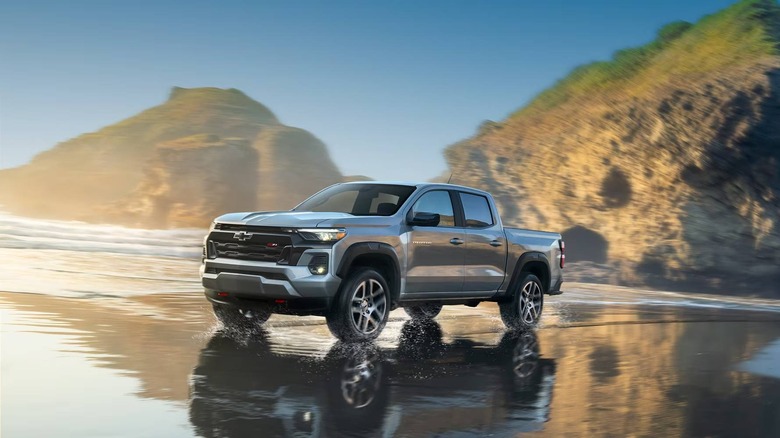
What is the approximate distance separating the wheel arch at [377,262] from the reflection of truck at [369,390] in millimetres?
749

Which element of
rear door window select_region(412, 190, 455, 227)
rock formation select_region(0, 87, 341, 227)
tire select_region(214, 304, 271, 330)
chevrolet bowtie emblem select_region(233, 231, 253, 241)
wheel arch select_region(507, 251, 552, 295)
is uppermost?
rock formation select_region(0, 87, 341, 227)

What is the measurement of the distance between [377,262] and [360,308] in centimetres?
69

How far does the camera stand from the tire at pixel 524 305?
43.3 ft

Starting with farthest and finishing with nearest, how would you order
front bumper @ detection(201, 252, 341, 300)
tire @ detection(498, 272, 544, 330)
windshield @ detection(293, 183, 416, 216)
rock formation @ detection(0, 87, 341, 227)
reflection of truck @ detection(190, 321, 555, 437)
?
1. rock formation @ detection(0, 87, 341, 227)
2. tire @ detection(498, 272, 544, 330)
3. windshield @ detection(293, 183, 416, 216)
4. front bumper @ detection(201, 252, 341, 300)
5. reflection of truck @ detection(190, 321, 555, 437)

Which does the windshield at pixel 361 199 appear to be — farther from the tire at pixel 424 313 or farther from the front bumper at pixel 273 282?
the tire at pixel 424 313

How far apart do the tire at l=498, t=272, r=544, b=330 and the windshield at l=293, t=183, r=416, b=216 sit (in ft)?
8.27

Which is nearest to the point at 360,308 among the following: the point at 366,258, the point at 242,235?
the point at 366,258

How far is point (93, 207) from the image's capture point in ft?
587

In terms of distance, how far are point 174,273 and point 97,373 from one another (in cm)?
1477

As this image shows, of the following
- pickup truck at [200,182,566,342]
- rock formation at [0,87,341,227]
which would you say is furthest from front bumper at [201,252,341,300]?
rock formation at [0,87,341,227]

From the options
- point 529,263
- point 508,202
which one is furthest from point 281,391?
point 508,202

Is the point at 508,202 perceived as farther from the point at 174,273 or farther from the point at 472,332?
the point at 472,332

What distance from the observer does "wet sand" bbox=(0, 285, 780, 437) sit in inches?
247

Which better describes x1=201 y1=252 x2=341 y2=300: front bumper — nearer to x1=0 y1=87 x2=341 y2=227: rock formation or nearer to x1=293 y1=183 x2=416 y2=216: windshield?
x1=293 y1=183 x2=416 y2=216: windshield
